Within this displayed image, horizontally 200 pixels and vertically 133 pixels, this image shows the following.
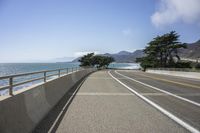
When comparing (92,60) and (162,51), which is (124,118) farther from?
(92,60)

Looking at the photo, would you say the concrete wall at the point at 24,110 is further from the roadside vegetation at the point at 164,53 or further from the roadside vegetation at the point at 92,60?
the roadside vegetation at the point at 92,60

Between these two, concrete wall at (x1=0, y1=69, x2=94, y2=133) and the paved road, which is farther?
the paved road

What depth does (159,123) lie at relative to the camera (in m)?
7.67

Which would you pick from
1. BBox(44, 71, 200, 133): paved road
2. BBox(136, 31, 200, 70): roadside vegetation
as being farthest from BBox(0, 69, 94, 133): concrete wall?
BBox(136, 31, 200, 70): roadside vegetation

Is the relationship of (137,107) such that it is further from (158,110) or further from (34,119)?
(34,119)

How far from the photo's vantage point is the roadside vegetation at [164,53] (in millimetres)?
91125

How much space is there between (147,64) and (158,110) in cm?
9284

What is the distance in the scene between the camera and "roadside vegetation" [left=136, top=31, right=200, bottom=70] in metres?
91.1

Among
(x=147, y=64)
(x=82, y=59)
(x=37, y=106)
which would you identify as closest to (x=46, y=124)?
(x=37, y=106)

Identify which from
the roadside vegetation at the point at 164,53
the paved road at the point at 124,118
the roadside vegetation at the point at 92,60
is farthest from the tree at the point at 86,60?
the paved road at the point at 124,118

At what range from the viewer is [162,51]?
9556 cm

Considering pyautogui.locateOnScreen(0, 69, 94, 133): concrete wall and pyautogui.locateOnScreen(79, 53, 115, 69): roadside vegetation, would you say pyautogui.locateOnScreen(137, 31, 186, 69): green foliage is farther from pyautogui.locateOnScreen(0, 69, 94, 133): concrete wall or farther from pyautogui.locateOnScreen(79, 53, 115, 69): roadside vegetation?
pyautogui.locateOnScreen(0, 69, 94, 133): concrete wall

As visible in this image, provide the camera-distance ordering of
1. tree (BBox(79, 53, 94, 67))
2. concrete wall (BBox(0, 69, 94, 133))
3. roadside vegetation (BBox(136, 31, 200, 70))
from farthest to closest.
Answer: tree (BBox(79, 53, 94, 67))
roadside vegetation (BBox(136, 31, 200, 70))
concrete wall (BBox(0, 69, 94, 133))

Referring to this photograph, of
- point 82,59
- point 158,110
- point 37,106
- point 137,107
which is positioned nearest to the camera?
point 37,106
